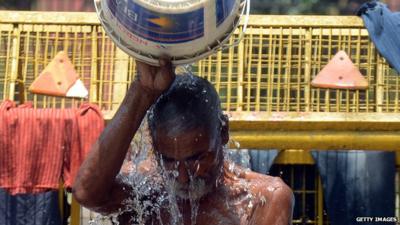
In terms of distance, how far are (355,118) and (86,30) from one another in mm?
1640

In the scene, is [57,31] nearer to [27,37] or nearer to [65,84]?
[27,37]

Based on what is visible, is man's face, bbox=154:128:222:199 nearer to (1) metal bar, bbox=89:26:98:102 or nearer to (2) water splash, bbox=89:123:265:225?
(2) water splash, bbox=89:123:265:225

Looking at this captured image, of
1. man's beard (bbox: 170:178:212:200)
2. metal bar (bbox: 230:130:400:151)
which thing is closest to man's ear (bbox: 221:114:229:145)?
man's beard (bbox: 170:178:212:200)

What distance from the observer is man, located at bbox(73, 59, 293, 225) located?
7.74 ft

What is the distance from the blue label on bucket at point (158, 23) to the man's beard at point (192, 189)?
0.36 metres

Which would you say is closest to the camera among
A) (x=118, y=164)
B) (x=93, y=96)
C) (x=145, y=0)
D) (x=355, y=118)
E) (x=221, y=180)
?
(x=145, y=0)

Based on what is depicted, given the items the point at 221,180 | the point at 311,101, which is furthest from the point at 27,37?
the point at 221,180

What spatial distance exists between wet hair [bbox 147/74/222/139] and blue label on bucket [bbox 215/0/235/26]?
7.4 inches

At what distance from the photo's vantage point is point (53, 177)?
5535 mm

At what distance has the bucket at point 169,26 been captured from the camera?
2.21m

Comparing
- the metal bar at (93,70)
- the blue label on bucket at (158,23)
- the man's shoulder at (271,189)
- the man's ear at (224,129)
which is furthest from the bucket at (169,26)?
the metal bar at (93,70)

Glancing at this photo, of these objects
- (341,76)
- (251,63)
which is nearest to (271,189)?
(341,76)

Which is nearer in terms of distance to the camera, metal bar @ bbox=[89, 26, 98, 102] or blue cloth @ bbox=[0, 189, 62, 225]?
blue cloth @ bbox=[0, 189, 62, 225]

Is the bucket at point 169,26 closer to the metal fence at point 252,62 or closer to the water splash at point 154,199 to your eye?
the water splash at point 154,199
